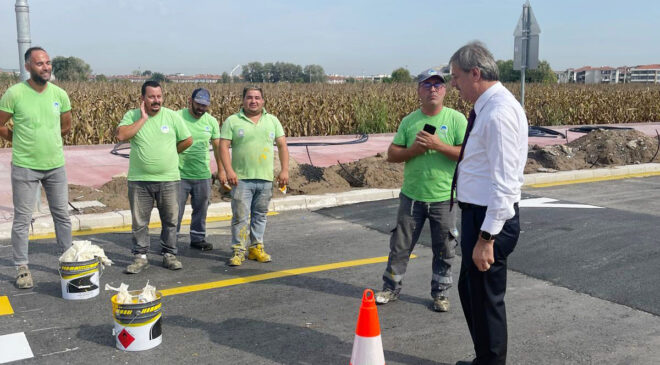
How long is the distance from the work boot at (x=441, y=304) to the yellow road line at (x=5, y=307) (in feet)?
11.6

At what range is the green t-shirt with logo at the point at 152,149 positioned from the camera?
6.32 m

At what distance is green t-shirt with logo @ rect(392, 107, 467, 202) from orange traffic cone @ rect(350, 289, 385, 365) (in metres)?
1.55

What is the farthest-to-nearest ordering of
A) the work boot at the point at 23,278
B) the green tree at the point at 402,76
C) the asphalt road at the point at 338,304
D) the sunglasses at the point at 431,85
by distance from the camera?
the green tree at the point at 402,76 < the work boot at the point at 23,278 < the sunglasses at the point at 431,85 < the asphalt road at the point at 338,304

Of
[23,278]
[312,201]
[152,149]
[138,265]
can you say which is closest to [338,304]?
[138,265]

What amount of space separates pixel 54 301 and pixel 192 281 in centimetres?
126

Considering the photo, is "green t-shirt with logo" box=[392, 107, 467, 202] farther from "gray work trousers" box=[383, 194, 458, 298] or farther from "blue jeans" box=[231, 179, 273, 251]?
"blue jeans" box=[231, 179, 273, 251]

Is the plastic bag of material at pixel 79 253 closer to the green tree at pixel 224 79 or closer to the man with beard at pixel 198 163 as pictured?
the man with beard at pixel 198 163

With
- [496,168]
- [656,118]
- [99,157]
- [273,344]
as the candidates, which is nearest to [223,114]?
[99,157]

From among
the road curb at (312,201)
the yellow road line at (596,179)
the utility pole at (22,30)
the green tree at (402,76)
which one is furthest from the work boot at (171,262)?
the green tree at (402,76)

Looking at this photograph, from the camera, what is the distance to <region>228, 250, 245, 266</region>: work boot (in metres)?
6.67

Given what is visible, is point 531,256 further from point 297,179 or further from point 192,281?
point 297,179

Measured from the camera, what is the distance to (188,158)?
7.34 metres

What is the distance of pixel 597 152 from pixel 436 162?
10.4 meters

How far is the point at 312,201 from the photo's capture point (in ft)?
32.9
